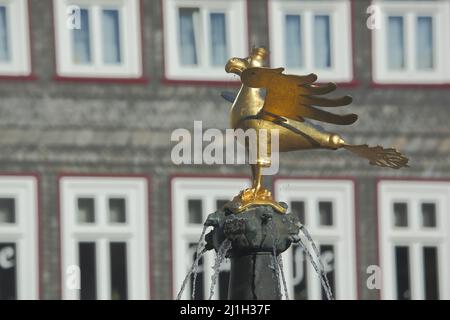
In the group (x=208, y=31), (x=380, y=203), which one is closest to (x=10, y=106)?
(x=208, y=31)

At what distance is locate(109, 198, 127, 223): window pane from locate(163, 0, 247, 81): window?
1872 millimetres

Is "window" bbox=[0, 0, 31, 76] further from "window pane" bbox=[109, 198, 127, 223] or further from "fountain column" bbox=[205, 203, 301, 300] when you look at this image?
"fountain column" bbox=[205, 203, 301, 300]

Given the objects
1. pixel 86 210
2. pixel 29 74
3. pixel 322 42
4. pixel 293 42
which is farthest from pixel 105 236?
pixel 322 42

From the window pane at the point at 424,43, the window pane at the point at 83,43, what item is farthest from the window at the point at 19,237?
the window pane at the point at 424,43

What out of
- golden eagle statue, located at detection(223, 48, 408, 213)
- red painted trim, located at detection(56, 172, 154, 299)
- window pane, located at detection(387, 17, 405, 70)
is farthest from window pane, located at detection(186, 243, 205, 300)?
golden eagle statue, located at detection(223, 48, 408, 213)

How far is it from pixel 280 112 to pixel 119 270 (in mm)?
17358

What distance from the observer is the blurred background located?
34438mm

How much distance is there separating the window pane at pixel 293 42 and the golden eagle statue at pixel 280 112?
1765 cm

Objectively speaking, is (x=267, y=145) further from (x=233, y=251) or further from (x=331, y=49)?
(x=331, y=49)

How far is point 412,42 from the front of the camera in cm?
3609

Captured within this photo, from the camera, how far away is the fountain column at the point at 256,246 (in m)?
17.6

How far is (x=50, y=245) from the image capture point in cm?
3434

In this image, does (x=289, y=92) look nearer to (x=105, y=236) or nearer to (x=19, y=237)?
(x=19, y=237)

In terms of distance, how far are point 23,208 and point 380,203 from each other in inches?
192
